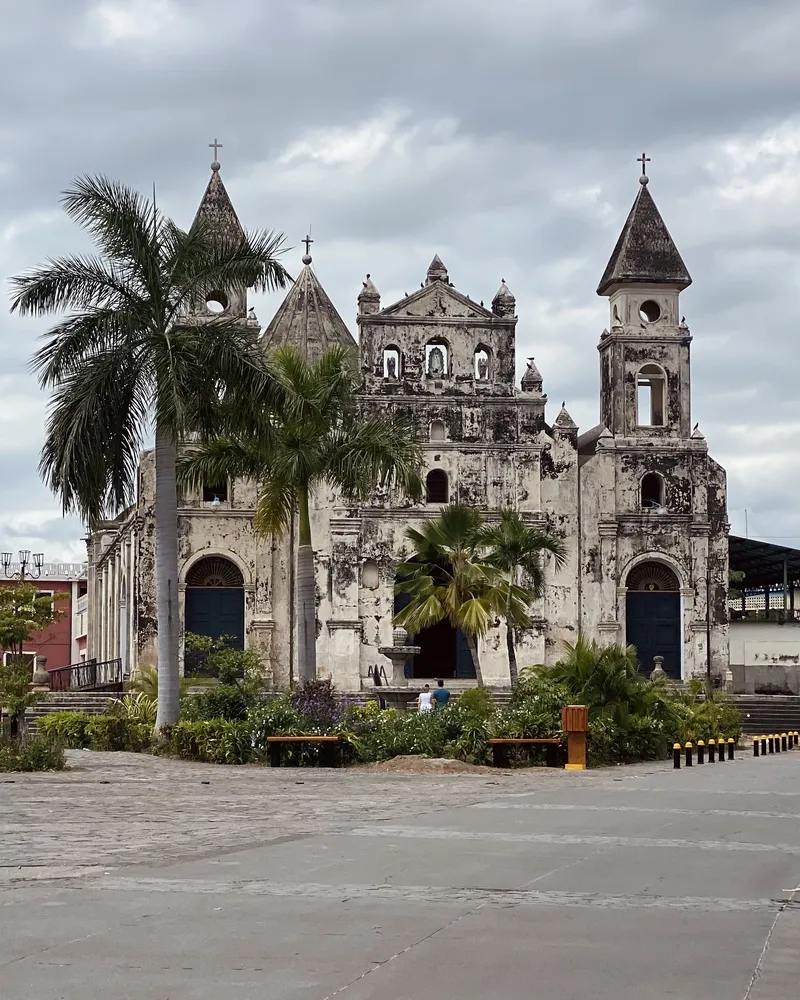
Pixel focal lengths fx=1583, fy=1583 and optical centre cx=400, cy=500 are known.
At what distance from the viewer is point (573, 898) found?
29.9 feet

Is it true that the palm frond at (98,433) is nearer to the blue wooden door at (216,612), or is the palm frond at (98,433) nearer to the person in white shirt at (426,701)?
the person in white shirt at (426,701)

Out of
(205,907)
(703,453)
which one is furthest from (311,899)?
(703,453)

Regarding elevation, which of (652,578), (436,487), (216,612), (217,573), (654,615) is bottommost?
(654,615)

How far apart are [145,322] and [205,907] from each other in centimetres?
1843

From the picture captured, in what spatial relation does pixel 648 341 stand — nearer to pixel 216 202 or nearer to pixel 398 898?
pixel 216 202

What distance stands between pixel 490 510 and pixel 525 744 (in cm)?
1936

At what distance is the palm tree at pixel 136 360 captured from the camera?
2531 centimetres

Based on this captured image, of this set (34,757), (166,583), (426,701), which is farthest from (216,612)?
(34,757)

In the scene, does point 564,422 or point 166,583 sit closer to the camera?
point 166,583

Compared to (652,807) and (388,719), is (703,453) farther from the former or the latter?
(652,807)

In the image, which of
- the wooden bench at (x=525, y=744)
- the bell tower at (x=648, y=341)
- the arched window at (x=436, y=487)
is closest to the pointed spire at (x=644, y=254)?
the bell tower at (x=648, y=341)

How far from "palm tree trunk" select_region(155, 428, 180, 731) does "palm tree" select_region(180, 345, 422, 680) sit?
5.01ft

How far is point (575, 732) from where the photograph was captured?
22.7 meters

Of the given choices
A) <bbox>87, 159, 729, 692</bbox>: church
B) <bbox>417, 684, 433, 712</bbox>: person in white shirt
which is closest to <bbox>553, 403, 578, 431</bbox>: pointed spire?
<bbox>87, 159, 729, 692</bbox>: church
